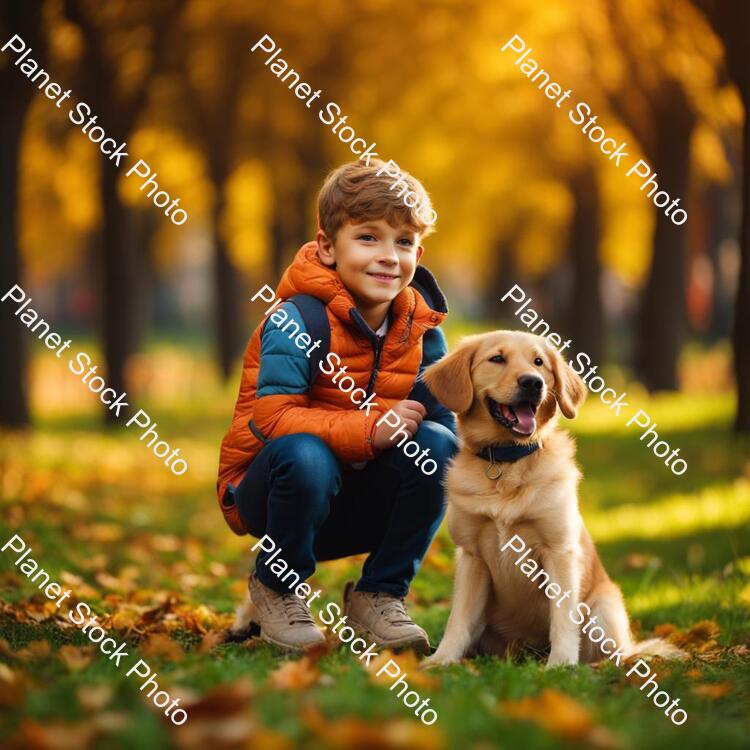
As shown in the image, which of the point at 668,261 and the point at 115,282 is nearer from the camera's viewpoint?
the point at 115,282

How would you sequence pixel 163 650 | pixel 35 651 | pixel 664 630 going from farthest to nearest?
pixel 664 630 < pixel 163 650 < pixel 35 651

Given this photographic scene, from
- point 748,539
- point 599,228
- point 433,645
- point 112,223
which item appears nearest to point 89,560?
point 433,645

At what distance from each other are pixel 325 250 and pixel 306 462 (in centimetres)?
99

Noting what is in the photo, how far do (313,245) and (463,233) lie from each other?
2337 cm

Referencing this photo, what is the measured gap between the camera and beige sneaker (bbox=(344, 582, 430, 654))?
4344mm

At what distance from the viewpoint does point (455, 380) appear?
446cm

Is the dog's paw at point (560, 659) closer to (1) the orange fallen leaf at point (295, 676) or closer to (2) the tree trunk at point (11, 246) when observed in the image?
(1) the orange fallen leaf at point (295, 676)

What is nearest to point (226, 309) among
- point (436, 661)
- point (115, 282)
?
point (115, 282)

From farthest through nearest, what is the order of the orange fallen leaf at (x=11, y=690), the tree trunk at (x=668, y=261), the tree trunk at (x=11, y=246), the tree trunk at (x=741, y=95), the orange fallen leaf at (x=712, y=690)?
the tree trunk at (x=668, y=261) → the tree trunk at (x=11, y=246) → the tree trunk at (x=741, y=95) → the orange fallen leaf at (x=712, y=690) → the orange fallen leaf at (x=11, y=690)

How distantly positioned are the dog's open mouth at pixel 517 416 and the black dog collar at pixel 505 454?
83mm

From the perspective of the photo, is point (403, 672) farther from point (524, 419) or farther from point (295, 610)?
point (524, 419)

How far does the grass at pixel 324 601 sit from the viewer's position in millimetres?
2682

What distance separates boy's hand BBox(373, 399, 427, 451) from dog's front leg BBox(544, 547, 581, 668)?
744 millimetres

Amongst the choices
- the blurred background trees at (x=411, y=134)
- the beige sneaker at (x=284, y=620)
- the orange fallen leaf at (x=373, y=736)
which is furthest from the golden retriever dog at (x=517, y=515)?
the blurred background trees at (x=411, y=134)
